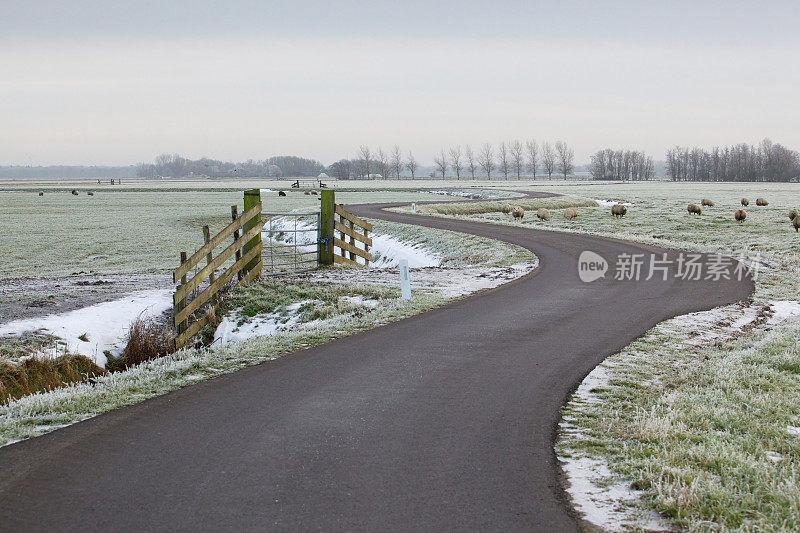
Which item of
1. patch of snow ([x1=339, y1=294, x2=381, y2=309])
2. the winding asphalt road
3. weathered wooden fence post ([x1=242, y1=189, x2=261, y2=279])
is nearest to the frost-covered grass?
weathered wooden fence post ([x1=242, y1=189, x2=261, y2=279])

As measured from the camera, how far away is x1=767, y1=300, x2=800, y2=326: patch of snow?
1264 centimetres

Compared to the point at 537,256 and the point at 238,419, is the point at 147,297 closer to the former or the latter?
the point at 238,419

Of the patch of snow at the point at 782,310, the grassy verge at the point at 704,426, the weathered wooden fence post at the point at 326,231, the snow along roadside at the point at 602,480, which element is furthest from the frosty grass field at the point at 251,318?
the patch of snow at the point at 782,310

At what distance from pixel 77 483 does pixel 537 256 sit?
62.5 ft

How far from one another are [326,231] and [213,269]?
601cm

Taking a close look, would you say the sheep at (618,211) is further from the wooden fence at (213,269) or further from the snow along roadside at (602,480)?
the snow along roadside at (602,480)

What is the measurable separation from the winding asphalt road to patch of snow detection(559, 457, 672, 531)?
168 millimetres

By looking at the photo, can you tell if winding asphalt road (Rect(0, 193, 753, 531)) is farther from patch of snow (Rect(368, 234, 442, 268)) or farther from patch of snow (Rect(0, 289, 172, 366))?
patch of snow (Rect(368, 234, 442, 268))

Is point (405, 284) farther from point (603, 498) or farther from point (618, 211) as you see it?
point (618, 211)

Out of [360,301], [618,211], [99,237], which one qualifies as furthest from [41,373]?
[618,211]

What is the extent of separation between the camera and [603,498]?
504 cm

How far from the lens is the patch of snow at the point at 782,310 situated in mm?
12641

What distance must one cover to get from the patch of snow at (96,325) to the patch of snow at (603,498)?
31.2ft

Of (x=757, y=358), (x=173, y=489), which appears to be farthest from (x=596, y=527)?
(x=757, y=358)
